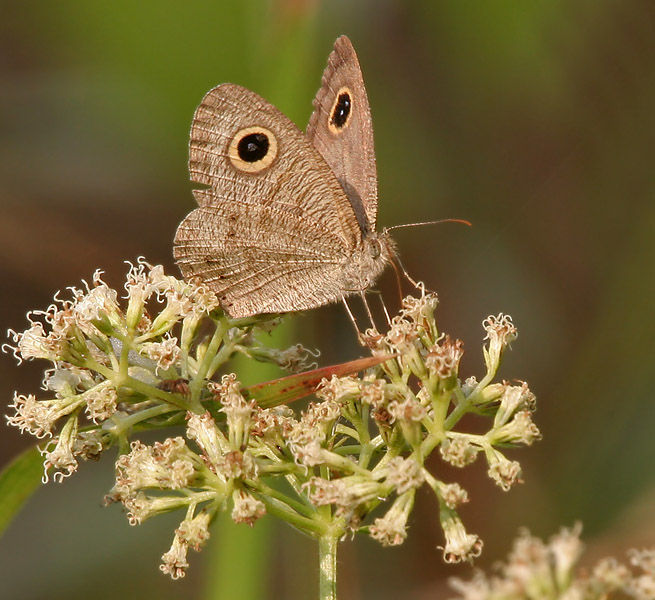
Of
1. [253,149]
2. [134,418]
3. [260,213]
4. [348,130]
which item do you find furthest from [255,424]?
[348,130]

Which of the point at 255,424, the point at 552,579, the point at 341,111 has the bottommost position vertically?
the point at 552,579

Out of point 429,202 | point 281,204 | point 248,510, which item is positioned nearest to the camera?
point 248,510

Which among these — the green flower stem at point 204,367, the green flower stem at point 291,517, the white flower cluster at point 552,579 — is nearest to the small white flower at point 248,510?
the green flower stem at point 291,517

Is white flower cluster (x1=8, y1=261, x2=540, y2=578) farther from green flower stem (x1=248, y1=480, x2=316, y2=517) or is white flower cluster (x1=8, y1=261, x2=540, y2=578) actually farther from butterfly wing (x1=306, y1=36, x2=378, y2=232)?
butterfly wing (x1=306, y1=36, x2=378, y2=232)

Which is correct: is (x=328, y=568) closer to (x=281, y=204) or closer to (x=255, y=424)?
(x=255, y=424)

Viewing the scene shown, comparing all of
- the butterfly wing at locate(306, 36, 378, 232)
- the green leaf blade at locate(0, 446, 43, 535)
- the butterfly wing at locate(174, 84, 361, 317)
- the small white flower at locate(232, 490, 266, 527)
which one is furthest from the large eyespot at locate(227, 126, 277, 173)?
the small white flower at locate(232, 490, 266, 527)

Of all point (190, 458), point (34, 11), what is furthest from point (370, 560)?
point (34, 11)

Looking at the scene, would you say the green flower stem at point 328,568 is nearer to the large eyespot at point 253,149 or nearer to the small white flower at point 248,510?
the small white flower at point 248,510
